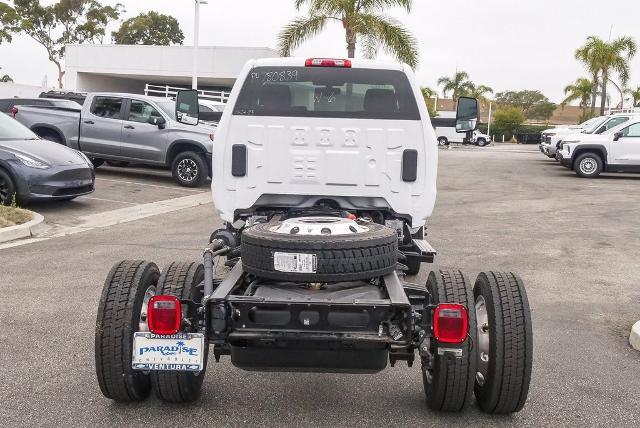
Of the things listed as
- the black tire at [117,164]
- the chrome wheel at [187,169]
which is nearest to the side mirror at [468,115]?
the chrome wheel at [187,169]

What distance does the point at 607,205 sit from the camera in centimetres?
1360

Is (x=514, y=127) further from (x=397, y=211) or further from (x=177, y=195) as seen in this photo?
(x=397, y=211)

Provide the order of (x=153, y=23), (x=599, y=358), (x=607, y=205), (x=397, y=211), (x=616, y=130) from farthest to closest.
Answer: (x=153, y=23) < (x=616, y=130) < (x=607, y=205) < (x=397, y=211) < (x=599, y=358)

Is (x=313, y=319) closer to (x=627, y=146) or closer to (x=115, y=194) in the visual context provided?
(x=115, y=194)

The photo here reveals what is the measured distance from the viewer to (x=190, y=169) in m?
14.8

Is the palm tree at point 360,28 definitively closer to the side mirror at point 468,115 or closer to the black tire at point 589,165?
the black tire at point 589,165

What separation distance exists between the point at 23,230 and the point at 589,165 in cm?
1648

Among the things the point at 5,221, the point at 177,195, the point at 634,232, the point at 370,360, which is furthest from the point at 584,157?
the point at 370,360

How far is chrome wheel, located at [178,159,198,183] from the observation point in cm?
1474

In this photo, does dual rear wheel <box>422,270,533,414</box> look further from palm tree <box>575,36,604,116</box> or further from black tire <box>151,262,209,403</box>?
palm tree <box>575,36,604,116</box>

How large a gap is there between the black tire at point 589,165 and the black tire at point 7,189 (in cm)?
1589

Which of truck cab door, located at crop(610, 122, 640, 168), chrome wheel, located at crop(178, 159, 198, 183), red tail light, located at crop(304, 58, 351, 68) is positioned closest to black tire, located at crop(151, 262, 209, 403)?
red tail light, located at crop(304, 58, 351, 68)

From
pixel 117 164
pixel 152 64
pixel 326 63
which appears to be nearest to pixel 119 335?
pixel 326 63

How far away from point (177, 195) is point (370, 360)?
1087 centimetres
